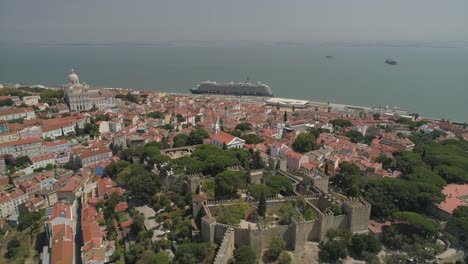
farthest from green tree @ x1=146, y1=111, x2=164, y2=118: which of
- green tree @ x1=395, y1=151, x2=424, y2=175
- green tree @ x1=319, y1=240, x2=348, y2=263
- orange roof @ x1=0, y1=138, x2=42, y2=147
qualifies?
green tree @ x1=319, y1=240, x2=348, y2=263

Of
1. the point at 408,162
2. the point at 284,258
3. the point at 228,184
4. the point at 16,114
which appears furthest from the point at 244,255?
the point at 16,114

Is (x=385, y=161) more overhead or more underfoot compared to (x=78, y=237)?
more overhead

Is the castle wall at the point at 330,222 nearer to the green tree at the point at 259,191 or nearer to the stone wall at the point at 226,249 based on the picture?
the green tree at the point at 259,191

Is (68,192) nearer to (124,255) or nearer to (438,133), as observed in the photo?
(124,255)

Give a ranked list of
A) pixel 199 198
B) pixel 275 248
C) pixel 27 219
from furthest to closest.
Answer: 1. pixel 27 219
2. pixel 199 198
3. pixel 275 248

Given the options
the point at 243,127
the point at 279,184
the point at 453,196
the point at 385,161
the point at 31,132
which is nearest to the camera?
the point at 279,184

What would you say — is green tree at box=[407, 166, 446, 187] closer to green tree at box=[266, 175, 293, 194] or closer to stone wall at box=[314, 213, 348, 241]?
stone wall at box=[314, 213, 348, 241]

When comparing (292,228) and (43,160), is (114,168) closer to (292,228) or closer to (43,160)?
(43,160)
